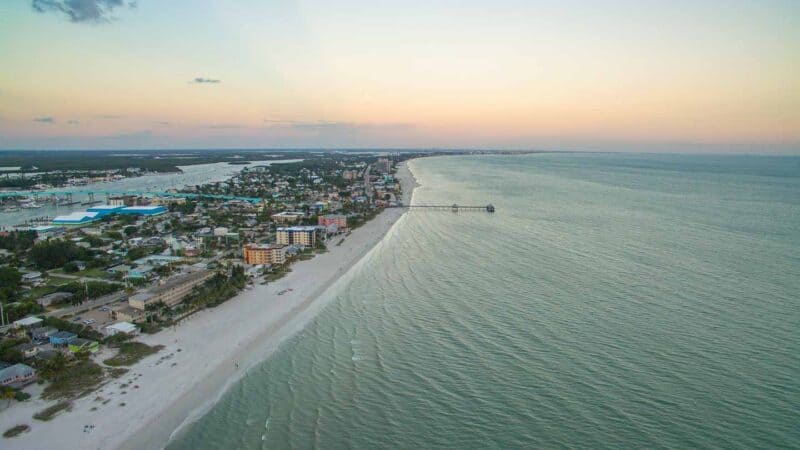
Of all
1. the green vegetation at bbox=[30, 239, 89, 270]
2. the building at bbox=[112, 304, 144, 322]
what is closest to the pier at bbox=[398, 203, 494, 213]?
the green vegetation at bbox=[30, 239, 89, 270]

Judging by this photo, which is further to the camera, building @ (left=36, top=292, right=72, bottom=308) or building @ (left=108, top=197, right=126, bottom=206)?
building @ (left=108, top=197, right=126, bottom=206)

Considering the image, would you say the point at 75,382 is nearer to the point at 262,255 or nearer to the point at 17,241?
the point at 262,255

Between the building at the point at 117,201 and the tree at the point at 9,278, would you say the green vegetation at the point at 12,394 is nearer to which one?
the tree at the point at 9,278

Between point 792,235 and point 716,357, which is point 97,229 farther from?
point 792,235

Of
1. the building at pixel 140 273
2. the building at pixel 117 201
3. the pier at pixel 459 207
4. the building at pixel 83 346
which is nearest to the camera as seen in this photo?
the building at pixel 83 346

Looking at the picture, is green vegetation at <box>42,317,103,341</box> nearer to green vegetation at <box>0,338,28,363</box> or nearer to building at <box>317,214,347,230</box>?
green vegetation at <box>0,338,28,363</box>

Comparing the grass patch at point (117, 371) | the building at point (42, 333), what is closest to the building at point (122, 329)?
the building at point (42, 333)
